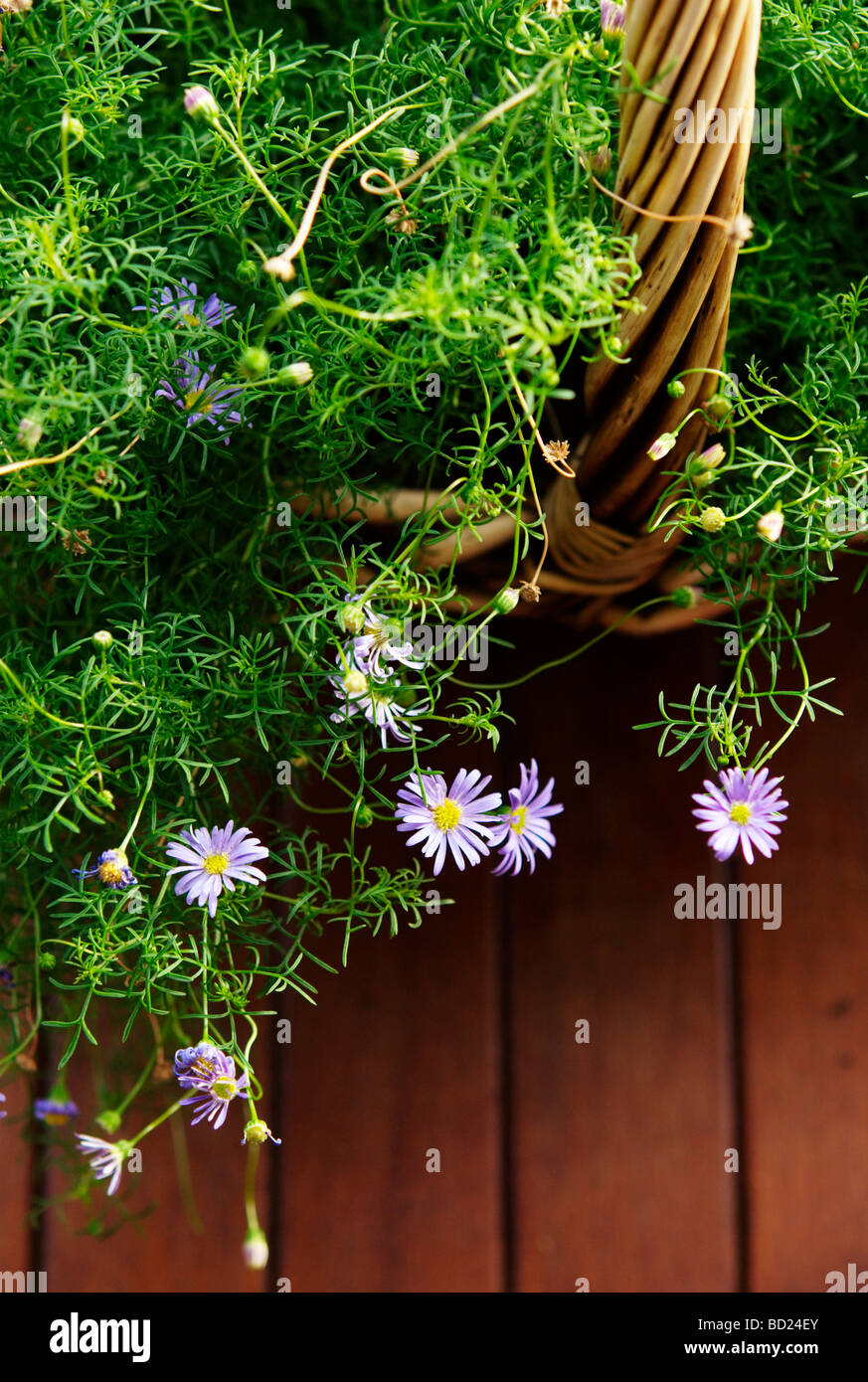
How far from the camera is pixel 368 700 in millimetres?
435

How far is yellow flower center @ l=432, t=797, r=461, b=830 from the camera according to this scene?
0.46 metres

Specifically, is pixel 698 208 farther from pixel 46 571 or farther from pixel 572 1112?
pixel 572 1112

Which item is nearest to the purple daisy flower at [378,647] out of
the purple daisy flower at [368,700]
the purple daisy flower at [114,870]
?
the purple daisy flower at [368,700]

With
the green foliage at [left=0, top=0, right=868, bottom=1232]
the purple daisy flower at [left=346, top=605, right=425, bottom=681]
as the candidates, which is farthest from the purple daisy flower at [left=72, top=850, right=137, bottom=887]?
the purple daisy flower at [left=346, top=605, right=425, bottom=681]

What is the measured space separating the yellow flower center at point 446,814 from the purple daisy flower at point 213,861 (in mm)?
71

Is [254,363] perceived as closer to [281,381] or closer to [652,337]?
[281,381]

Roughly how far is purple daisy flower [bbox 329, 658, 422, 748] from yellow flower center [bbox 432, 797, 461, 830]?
0.05m

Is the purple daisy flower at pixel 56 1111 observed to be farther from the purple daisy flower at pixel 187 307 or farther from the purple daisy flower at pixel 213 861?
the purple daisy flower at pixel 187 307

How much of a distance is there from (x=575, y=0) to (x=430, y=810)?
325 mm

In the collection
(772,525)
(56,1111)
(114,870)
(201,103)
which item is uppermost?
(201,103)

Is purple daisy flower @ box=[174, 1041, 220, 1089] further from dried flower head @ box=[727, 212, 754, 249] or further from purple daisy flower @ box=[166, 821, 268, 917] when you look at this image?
dried flower head @ box=[727, 212, 754, 249]

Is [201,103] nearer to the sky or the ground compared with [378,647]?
nearer to the sky

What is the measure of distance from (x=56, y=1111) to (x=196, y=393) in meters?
0.37

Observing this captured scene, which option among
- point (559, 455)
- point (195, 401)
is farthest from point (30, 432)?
point (559, 455)
